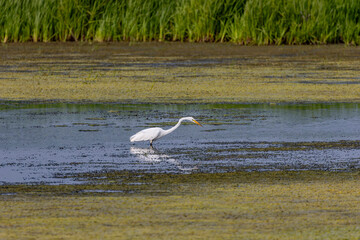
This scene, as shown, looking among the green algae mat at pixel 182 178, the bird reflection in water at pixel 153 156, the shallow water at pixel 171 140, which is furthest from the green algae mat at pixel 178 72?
the bird reflection in water at pixel 153 156

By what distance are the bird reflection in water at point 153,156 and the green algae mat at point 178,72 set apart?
3377mm

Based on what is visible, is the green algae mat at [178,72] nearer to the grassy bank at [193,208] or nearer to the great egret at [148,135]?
the great egret at [148,135]

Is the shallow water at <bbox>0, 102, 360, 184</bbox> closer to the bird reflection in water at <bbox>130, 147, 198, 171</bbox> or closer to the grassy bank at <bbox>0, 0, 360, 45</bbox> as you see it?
the bird reflection in water at <bbox>130, 147, 198, 171</bbox>

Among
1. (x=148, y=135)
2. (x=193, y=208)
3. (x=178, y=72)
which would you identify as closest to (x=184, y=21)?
(x=178, y=72)

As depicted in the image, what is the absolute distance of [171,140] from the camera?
8078mm

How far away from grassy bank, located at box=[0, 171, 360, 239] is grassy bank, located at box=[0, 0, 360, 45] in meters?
13.5

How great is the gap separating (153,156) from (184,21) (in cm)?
1330

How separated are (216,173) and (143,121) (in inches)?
115

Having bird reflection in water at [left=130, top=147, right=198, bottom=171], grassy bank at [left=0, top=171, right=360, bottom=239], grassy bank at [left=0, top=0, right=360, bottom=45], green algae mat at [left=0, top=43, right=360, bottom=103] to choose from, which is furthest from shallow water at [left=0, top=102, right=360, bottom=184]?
grassy bank at [left=0, top=0, right=360, bottom=45]

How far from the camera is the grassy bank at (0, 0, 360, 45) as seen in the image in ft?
63.6

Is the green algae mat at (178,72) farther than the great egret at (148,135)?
Yes

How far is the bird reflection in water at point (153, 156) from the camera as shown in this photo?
6.66 m

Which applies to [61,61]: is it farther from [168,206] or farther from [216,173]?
[168,206]

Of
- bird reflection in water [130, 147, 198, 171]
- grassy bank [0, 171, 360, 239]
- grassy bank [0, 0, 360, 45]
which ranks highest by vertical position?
grassy bank [0, 0, 360, 45]
